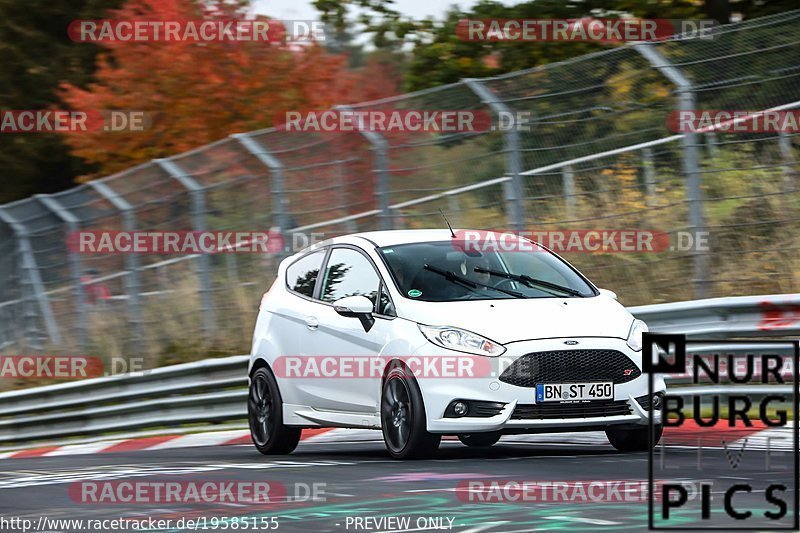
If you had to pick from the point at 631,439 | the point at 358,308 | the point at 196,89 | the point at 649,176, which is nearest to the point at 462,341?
the point at 358,308

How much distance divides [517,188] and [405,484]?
6.58 meters

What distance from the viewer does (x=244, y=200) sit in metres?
18.5

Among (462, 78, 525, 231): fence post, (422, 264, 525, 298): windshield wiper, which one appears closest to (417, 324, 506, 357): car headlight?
(422, 264, 525, 298): windshield wiper

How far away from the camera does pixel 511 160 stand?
14.8 meters

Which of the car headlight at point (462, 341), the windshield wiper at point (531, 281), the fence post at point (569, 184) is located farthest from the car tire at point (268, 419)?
the fence post at point (569, 184)

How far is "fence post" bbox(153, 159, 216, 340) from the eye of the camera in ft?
62.0

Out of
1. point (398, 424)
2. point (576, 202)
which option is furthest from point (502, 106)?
point (398, 424)

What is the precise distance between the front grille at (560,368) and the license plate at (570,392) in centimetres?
3

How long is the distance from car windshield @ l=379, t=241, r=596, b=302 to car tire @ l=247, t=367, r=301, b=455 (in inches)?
61.7

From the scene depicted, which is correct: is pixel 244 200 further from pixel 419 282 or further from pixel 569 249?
pixel 419 282

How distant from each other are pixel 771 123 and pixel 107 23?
22.2 metres

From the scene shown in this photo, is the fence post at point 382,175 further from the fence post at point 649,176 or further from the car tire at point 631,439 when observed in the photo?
the car tire at point 631,439

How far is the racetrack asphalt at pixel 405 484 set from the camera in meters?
6.92

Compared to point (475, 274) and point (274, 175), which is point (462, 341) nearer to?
point (475, 274)
